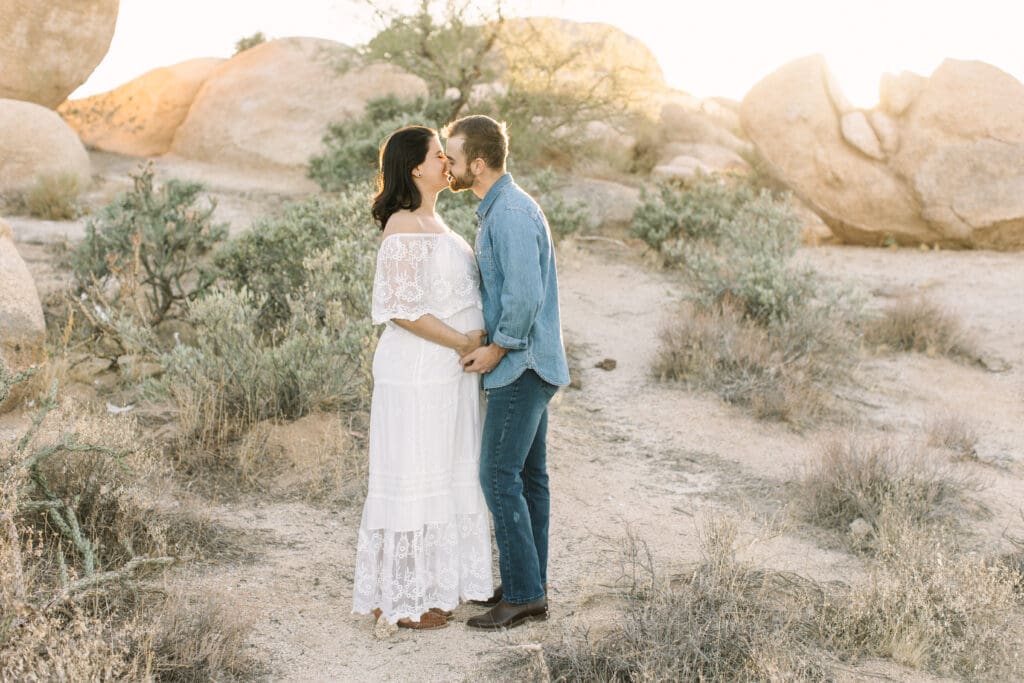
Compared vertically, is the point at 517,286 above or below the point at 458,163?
below

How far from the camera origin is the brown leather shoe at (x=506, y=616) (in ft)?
12.5

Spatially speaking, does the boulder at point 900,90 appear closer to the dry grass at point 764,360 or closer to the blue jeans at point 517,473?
the dry grass at point 764,360

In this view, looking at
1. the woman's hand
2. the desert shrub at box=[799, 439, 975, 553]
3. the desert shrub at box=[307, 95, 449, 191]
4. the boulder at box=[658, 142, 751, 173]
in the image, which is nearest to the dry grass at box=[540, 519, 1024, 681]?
the desert shrub at box=[799, 439, 975, 553]

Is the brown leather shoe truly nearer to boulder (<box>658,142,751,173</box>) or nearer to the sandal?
the sandal

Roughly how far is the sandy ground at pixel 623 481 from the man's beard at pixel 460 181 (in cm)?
174

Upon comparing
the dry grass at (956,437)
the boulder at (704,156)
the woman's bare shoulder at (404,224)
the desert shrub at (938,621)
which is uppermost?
the woman's bare shoulder at (404,224)

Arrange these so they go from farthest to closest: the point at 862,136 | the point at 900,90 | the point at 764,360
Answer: the point at 900,90, the point at 862,136, the point at 764,360

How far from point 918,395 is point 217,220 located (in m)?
7.96

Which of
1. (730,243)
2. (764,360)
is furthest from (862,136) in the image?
(764,360)

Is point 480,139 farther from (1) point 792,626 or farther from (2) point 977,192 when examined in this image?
(2) point 977,192

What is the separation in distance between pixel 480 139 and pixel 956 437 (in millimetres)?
4718

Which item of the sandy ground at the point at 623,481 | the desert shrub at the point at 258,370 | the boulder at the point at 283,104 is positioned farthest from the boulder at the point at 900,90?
the desert shrub at the point at 258,370

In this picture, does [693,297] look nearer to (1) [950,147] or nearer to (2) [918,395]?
(2) [918,395]

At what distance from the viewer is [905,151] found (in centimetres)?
1367
